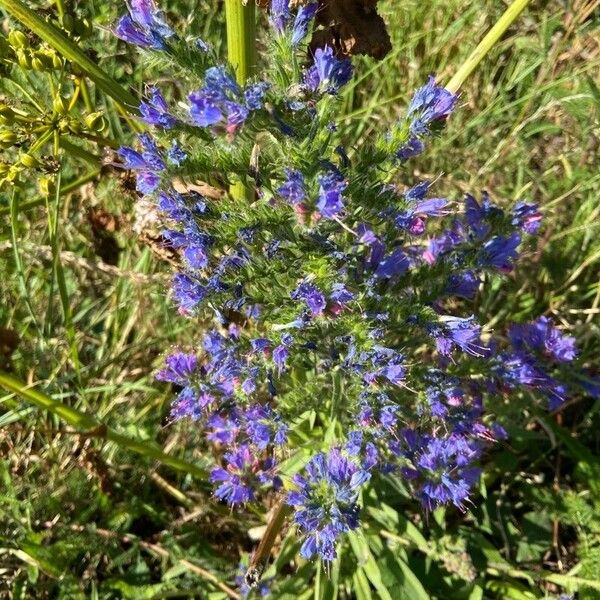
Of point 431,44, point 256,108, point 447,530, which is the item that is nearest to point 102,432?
point 256,108

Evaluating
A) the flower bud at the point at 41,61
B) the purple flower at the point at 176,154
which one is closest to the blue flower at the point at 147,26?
the purple flower at the point at 176,154

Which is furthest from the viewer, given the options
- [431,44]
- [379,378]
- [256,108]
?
[431,44]

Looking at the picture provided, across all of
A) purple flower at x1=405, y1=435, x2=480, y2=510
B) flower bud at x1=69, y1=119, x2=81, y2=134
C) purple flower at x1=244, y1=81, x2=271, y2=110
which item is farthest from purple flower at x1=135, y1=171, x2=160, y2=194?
purple flower at x1=405, y1=435, x2=480, y2=510

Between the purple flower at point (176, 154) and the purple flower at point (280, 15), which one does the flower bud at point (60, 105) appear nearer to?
the purple flower at point (176, 154)

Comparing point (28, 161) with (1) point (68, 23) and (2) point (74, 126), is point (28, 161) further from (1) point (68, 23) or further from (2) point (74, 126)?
(1) point (68, 23)

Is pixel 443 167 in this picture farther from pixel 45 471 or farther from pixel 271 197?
pixel 45 471

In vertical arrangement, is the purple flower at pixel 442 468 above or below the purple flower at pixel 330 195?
below
